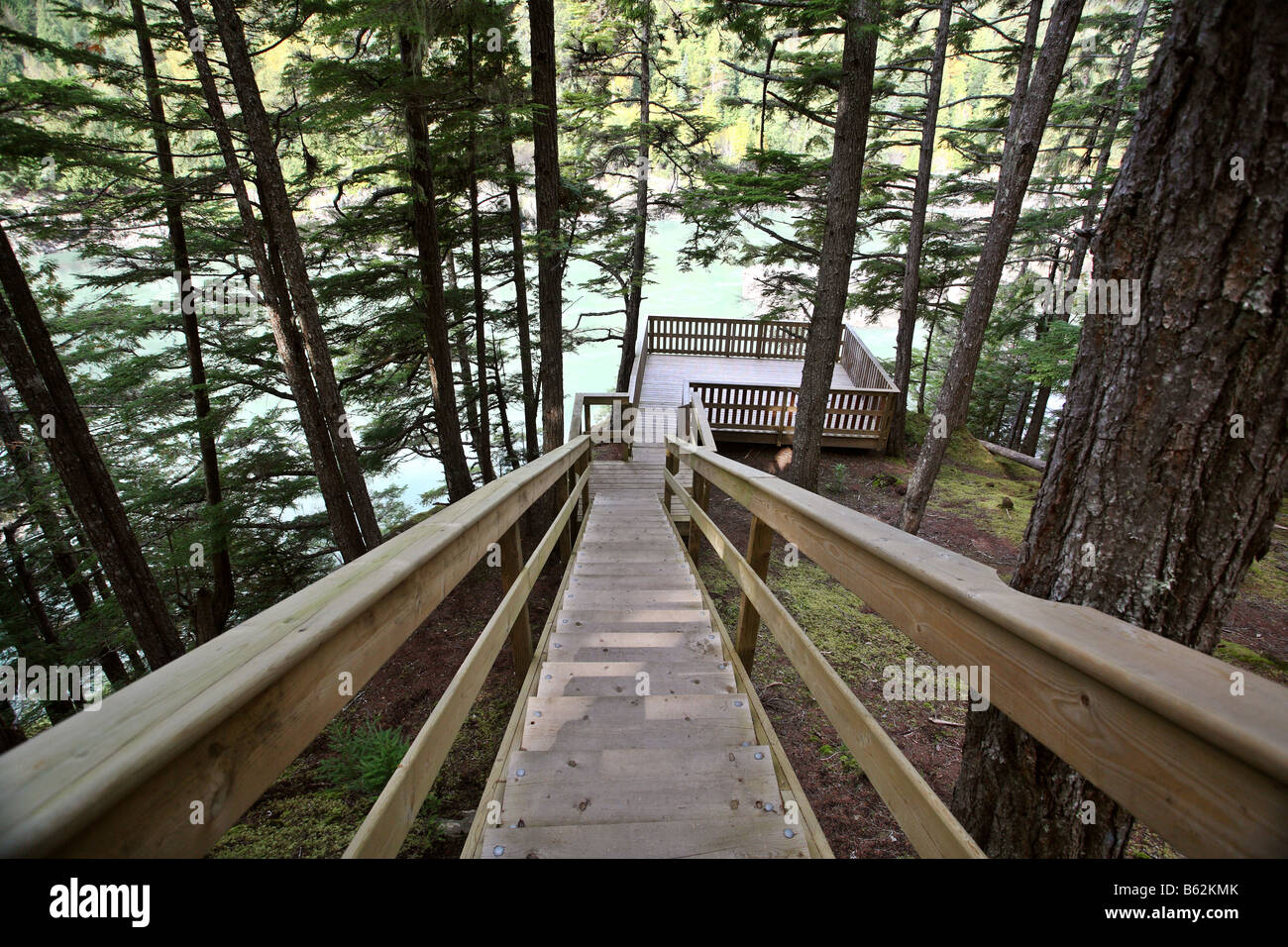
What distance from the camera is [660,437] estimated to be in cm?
1088

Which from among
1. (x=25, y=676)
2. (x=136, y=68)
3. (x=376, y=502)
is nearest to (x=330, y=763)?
(x=25, y=676)

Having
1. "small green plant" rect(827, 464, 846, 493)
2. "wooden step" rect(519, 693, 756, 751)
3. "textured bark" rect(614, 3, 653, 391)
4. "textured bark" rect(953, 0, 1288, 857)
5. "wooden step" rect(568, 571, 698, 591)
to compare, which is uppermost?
"textured bark" rect(614, 3, 653, 391)

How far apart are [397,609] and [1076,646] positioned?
1.42 m

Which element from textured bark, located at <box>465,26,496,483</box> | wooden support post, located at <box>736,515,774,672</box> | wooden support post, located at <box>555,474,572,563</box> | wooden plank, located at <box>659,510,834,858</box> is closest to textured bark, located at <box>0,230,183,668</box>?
textured bark, located at <box>465,26,496,483</box>

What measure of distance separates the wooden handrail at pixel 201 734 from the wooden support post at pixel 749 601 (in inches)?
68.8

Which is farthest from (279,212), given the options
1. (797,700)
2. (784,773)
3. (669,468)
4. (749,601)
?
(797,700)

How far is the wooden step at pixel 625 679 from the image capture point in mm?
2477

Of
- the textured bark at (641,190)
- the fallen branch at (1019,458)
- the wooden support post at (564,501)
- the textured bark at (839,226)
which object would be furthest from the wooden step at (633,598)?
the fallen branch at (1019,458)

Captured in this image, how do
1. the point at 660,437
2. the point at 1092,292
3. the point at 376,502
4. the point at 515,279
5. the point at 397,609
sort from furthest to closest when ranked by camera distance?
the point at 376,502 < the point at 660,437 < the point at 515,279 < the point at 1092,292 < the point at 397,609

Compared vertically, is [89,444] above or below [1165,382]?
below

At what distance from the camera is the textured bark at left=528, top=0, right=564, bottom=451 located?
610 centimetres

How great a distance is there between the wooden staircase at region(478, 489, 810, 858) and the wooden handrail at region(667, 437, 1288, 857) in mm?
935

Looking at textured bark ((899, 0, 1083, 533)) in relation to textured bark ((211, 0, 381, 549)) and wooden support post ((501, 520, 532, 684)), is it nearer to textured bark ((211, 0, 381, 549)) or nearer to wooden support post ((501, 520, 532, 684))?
wooden support post ((501, 520, 532, 684))
